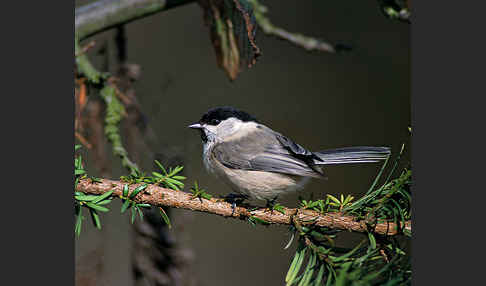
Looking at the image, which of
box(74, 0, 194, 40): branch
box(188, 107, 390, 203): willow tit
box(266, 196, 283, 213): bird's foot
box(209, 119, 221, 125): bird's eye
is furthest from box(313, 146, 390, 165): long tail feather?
box(74, 0, 194, 40): branch

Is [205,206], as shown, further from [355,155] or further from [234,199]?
[355,155]

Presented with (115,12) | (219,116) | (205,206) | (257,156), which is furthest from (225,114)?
(115,12)

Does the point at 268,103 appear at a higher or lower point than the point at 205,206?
higher

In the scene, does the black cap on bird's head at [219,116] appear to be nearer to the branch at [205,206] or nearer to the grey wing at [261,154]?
the grey wing at [261,154]

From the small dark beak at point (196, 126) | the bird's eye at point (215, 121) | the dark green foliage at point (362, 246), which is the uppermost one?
the bird's eye at point (215, 121)

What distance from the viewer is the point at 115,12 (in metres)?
1.04

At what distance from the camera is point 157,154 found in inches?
45.0

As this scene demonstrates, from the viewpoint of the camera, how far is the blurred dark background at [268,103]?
2.99ft

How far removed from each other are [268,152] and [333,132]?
0.53 feet

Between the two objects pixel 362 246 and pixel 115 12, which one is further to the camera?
pixel 115 12

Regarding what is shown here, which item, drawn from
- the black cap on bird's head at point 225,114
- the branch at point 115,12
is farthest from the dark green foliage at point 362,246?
the branch at point 115,12

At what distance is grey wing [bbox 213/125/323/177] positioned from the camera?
3.06 ft

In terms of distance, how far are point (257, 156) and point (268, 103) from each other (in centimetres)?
→ 13

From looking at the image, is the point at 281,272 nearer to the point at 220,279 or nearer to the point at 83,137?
the point at 220,279
